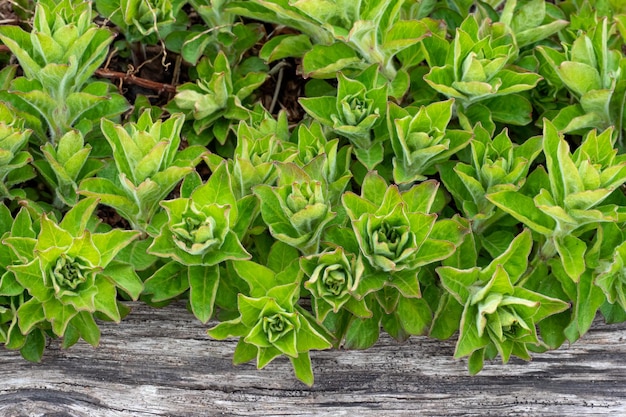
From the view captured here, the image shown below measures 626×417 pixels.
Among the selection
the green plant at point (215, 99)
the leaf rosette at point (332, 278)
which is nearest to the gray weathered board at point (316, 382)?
the leaf rosette at point (332, 278)

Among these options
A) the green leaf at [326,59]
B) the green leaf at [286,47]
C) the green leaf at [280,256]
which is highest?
the green leaf at [286,47]

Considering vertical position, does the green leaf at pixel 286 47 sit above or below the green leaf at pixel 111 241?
above

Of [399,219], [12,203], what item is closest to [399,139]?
[399,219]

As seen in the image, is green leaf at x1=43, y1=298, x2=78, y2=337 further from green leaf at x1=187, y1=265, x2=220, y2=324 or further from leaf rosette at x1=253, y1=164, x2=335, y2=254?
leaf rosette at x1=253, y1=164, x2=335, y2=254

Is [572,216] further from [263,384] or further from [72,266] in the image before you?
[72,266]

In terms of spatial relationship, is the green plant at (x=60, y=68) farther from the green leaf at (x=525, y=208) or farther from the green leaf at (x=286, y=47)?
the green leaf at (x=525, y=208)

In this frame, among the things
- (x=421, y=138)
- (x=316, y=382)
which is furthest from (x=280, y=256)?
(x=421, y=138)

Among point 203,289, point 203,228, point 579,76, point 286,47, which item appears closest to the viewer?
point 203,228

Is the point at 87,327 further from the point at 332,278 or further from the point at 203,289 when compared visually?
the point at 332,278
